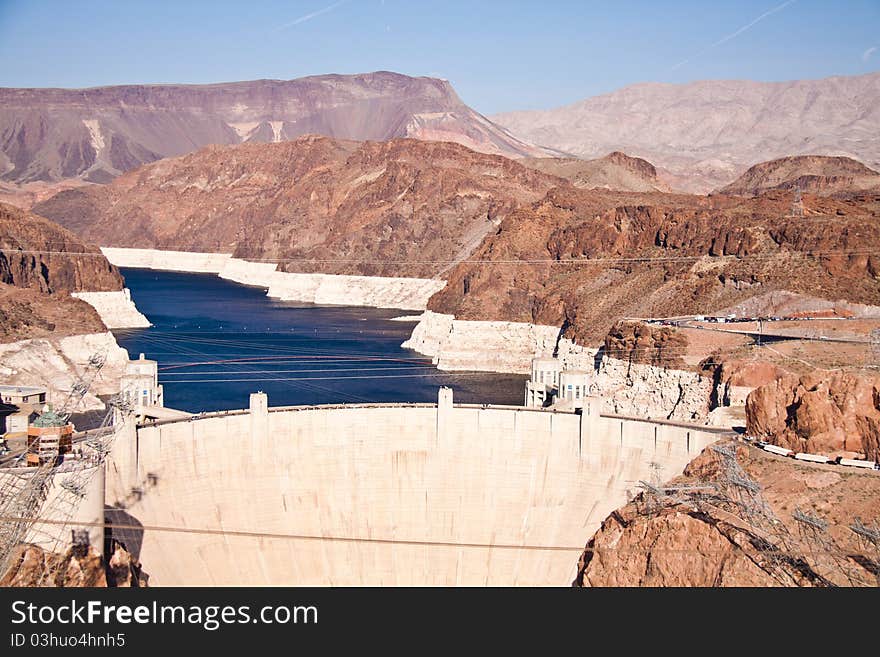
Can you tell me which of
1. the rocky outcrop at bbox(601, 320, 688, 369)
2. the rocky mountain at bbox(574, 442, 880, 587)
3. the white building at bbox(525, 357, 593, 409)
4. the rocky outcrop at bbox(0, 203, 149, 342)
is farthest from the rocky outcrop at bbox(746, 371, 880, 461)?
the rocky outcrop at bbox(0, 203, 149, 342)

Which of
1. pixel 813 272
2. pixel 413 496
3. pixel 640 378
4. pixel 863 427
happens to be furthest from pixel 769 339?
pixel 413 496

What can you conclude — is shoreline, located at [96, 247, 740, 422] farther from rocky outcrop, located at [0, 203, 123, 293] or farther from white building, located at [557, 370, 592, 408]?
rocky outcrop, located at [0, 203, 123, 293]

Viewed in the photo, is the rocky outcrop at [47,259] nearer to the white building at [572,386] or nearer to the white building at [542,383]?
the white building at [542,383]

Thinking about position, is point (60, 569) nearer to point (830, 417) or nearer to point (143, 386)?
point (143, 386)

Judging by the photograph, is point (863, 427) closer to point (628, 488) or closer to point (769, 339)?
point (628, 488)

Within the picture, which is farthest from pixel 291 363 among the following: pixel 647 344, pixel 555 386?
pixel 555 386

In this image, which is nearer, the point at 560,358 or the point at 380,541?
the point at 380,541

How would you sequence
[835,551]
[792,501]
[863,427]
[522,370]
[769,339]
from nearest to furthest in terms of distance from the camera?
1. [835,551]
2. [792,501]
3. [863,427]
4. [769,339]
5. [522,370]
